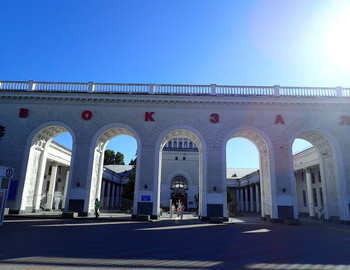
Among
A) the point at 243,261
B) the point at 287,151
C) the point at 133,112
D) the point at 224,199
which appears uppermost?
the point at 133,112

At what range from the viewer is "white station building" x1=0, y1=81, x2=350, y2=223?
23531 mm

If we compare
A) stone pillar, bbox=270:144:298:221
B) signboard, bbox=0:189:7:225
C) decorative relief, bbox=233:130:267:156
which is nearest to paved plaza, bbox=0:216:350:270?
signboard, bbox=0:189:7:225

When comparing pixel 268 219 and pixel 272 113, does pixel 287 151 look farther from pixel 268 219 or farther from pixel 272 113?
pixel 268 219

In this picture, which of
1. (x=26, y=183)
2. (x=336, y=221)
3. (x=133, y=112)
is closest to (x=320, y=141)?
(x=336, y=221)

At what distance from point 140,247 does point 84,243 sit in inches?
87.6

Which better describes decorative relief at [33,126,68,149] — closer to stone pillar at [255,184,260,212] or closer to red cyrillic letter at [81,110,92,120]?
red cyrillic letter at [81,110,92,120]

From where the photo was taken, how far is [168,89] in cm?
2611

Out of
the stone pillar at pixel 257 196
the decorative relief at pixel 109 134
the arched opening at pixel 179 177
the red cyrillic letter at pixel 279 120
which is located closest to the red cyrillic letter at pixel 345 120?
the red cyrillic letter at pixel 279 120

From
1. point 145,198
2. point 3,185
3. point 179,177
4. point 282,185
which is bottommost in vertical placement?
point 145,198

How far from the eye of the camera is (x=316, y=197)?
114 ft

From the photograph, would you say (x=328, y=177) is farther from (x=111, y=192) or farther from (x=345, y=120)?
(x=111, y=192)

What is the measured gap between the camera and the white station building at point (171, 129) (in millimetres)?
23531

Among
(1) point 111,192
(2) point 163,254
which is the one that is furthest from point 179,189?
(2) point 163,254

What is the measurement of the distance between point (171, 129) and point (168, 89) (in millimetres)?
4144
